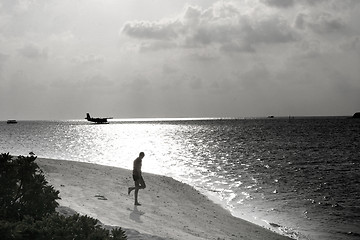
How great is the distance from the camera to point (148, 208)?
57.8ft

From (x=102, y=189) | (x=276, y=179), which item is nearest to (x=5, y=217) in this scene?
(x=102, y=189)

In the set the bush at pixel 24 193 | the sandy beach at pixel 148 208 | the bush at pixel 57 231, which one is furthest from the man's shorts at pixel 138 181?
the bush at pixel 57 231

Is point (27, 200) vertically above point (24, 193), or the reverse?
point (24, 193)

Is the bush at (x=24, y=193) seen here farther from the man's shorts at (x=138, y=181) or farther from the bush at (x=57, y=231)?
the man's shorts at (x=138, y=181)

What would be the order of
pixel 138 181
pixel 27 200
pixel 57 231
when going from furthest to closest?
pixel 138 181 < pixel 27 200 < pixel 57 231

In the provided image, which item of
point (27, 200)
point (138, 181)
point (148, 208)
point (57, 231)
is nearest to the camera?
point (57, 231)

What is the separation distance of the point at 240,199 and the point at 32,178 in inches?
748

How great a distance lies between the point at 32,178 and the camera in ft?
29.3

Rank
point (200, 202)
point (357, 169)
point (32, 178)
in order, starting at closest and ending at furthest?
1. point (32, 178)
2. point (200, 202)
3. point (357, 169)

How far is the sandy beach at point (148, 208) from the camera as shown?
14070mm

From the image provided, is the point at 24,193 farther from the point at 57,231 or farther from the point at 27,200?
the point at 57,231

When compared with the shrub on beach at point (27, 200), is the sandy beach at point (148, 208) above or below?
below

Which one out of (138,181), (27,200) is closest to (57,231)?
(27,200)

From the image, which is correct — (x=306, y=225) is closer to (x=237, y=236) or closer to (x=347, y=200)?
(x=237, y=236)
